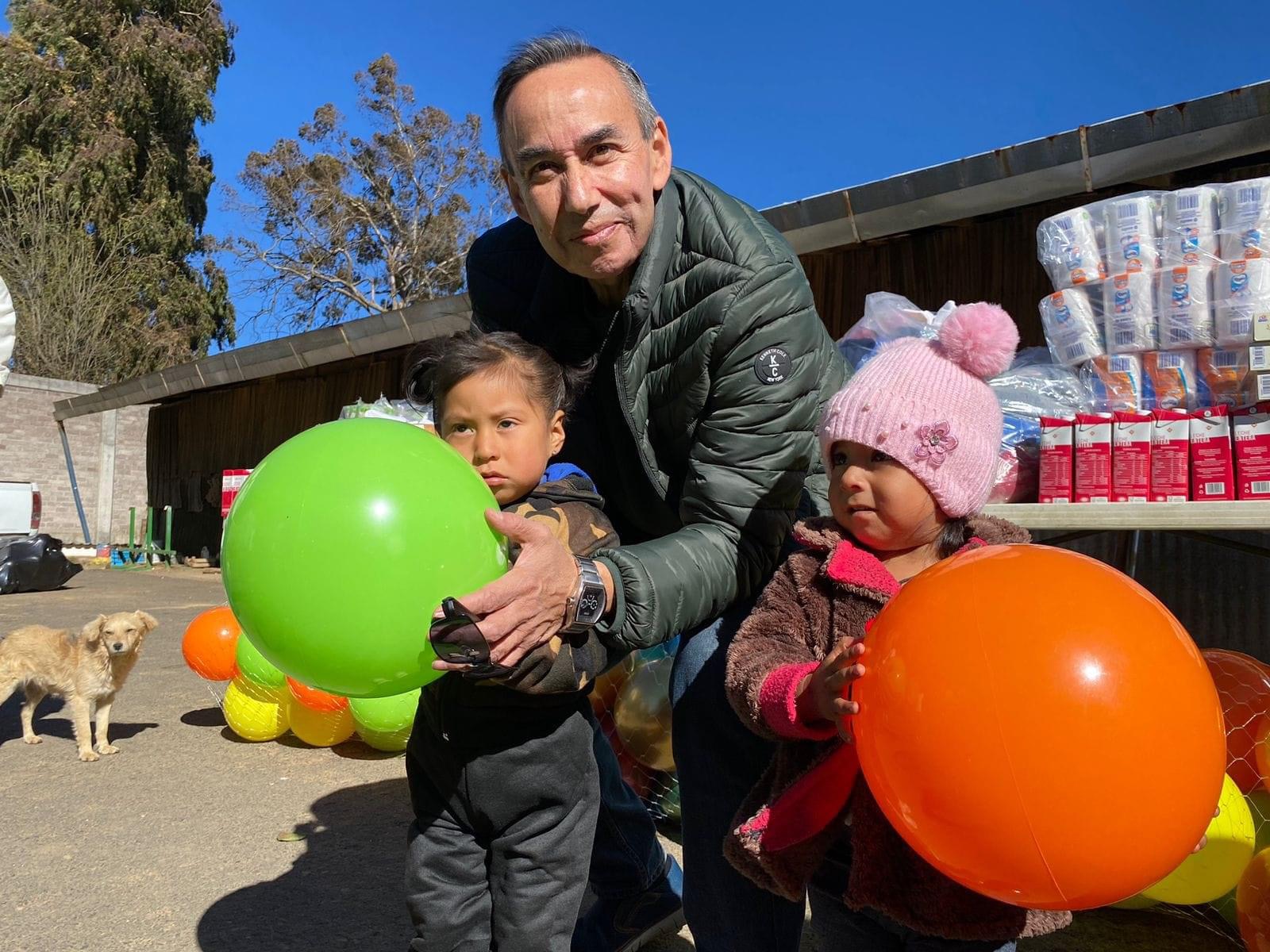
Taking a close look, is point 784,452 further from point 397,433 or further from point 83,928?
point 83,928

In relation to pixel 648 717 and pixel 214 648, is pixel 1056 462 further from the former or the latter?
pixel 214 648

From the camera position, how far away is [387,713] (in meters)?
3.69

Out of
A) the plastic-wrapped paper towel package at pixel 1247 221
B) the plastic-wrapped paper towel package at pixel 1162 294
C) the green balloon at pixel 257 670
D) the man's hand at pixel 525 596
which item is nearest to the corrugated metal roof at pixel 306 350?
the green balloon at pixel 257 670

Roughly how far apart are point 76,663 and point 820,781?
4.22 meters

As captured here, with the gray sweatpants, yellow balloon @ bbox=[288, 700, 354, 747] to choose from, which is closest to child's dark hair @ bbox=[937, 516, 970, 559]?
the gray sweatpants

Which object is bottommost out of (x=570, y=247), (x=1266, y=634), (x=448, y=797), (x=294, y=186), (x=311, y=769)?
(x=311, y=769)

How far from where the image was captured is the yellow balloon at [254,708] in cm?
417

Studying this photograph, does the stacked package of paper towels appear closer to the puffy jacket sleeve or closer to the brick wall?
the puffy jacket sleeve

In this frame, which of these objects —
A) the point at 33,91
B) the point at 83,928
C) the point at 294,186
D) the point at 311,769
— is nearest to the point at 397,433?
the point at 83,928

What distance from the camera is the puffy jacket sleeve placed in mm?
1757

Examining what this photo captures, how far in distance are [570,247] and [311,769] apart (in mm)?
3030

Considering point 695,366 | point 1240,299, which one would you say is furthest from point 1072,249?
point 695,366

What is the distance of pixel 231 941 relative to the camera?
2322 mm

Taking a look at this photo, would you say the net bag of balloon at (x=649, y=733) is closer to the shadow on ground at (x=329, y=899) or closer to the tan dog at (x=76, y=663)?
the shadow on ground at (x=329, y=899)
